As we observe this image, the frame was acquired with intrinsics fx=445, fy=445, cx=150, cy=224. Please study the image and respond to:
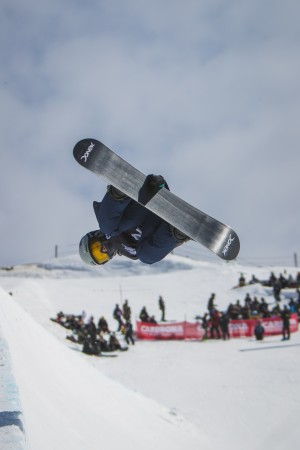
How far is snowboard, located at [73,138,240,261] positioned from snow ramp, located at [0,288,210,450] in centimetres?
184

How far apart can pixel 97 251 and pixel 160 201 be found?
125 centimetres

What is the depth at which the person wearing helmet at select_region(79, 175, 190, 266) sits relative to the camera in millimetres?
4312

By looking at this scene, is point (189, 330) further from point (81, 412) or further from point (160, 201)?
point (160, 201)

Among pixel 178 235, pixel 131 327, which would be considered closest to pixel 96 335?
pixel 131 327

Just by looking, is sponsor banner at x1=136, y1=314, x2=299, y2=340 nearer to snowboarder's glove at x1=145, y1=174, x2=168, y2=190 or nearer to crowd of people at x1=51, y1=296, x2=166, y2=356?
crowd of people at x1=51, y1=296, x2=166, y2=356

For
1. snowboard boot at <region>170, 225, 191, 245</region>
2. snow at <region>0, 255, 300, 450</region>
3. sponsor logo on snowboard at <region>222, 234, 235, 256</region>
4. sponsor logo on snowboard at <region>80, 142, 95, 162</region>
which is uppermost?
sponsor logo on snowboard at <region>80, 142, 95, 162</region>

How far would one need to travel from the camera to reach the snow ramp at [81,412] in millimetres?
3396

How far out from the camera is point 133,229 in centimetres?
462

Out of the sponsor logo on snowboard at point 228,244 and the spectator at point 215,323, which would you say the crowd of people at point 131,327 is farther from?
the sponsor logo on snowboard at point 228,244

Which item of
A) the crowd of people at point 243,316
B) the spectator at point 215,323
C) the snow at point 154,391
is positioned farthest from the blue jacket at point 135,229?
the spectator at point 215,323

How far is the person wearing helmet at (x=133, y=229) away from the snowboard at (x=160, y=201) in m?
0.15

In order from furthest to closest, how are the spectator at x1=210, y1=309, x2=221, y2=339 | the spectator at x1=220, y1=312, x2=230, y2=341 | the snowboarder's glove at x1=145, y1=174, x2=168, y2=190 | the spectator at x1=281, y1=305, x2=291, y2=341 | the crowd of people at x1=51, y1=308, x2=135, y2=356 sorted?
the spectator at x1=210, y1=309, x2=221, y2=339 < the spectator at x1=220, y1=312, x2=230, y2=341 < the spectator at x1=281, y1=305, x2=291, y2=341 < the crowd of people at x1=51, y1=308, x2=135, y2=356 < the snowboarder's glove at x1=145, y1=174, x2=168, y2=190

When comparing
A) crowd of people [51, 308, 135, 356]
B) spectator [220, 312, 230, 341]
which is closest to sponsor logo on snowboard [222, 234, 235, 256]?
crowd of people [51, 308, 135, 356]

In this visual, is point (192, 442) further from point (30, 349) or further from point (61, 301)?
A: point (61, 301)
